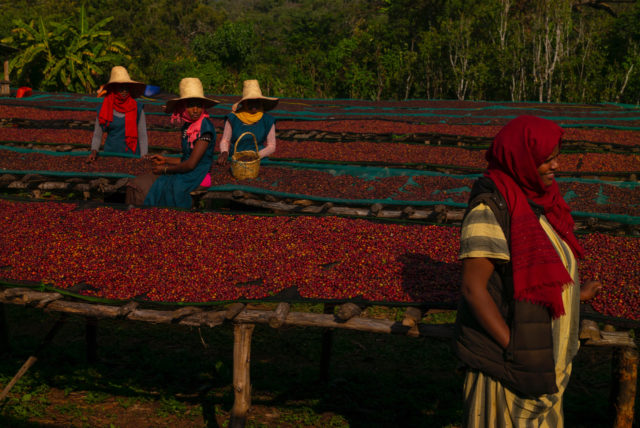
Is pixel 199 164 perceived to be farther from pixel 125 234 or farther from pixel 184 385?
pixel 184 385

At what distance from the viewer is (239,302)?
12.2 ft

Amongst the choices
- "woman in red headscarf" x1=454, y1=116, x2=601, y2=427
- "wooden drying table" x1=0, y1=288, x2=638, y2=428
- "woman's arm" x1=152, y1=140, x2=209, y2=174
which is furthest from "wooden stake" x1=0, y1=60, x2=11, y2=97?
"woman in red headscarf" x1=454, y1=116, x2=601, y2=427

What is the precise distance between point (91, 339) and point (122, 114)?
10.1 feet

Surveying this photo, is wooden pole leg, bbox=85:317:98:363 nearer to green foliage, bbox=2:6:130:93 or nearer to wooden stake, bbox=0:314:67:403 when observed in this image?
wooden stake, bbox=0:314:67:403

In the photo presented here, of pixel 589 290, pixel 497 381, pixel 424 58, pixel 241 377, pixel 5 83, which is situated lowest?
pixel 241 377

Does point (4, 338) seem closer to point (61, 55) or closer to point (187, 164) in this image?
point (187, 164)

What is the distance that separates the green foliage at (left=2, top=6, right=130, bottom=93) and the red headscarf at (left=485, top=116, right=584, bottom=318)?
21632mm

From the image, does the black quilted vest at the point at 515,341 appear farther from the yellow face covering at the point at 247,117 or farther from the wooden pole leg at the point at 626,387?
the yellow face covering at the point at 247,117

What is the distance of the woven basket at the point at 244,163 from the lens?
7102 millimetres

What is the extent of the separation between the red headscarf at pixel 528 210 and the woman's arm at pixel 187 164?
3.97 meters

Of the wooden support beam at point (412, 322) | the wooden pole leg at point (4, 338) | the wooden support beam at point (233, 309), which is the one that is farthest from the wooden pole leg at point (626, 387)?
the wooden pole leg at point (4, 338)

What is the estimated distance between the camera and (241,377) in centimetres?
373

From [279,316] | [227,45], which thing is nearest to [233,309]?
[279,316]

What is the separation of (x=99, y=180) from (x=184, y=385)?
12.2 ft
